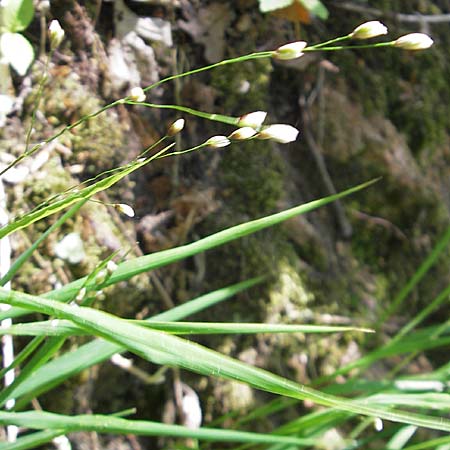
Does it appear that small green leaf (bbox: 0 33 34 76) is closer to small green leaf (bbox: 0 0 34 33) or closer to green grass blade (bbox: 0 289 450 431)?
small green leaf (bbox: 0 0 34 33)

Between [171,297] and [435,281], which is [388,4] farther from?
[171,297]

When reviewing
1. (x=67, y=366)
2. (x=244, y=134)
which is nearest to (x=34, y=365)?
(x=67, y=366)

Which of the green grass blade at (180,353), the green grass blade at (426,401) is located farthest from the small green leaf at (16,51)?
the green grass blade at (426,401)

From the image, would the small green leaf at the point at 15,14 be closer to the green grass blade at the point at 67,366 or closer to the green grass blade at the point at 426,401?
the green grass blade at the point at 67,366

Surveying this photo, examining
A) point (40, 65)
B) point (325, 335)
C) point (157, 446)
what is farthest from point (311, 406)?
point (40, 65)

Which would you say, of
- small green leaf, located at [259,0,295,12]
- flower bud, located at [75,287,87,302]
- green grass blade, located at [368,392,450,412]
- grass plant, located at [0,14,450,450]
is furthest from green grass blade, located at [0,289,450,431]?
small green leaf, located at [259,0,295,12]
